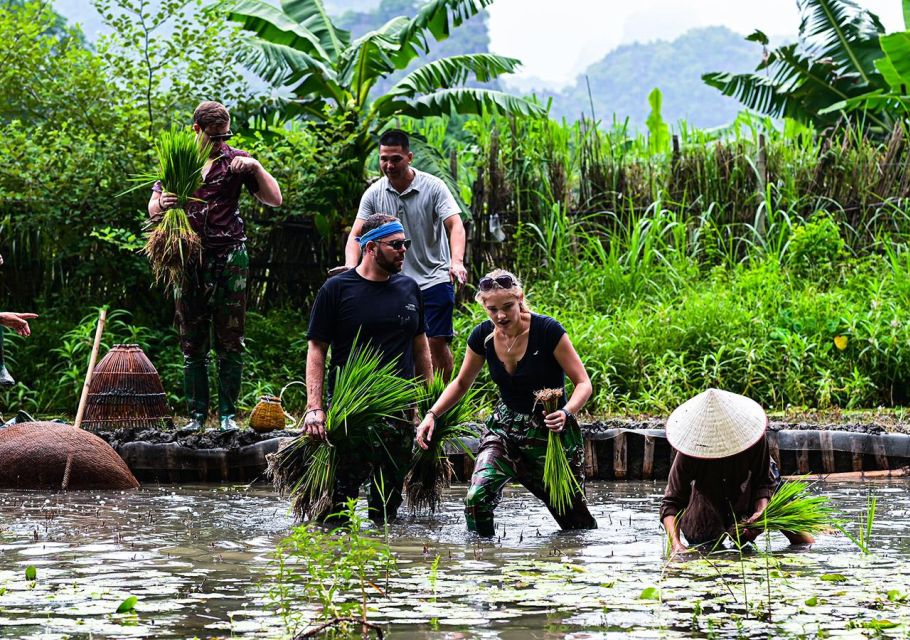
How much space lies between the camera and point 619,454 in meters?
9.09

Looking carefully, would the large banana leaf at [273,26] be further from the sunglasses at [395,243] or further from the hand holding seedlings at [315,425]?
the hand holding seedlings at [315,425]

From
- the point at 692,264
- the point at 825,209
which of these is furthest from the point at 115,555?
the point at 825,209

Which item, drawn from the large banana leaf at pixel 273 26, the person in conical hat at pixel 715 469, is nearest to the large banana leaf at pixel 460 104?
the large banana leaf at pixel 273 26

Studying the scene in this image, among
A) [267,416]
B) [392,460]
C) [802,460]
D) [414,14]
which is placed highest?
[414,14]

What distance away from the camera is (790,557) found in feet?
17.8

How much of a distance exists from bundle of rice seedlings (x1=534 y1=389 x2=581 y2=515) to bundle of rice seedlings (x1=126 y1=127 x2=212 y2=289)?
3.39 meters

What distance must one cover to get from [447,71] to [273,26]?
7.25 ft

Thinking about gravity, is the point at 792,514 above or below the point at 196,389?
below

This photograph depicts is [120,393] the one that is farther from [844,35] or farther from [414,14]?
[414,14]

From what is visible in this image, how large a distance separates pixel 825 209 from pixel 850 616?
1042cm

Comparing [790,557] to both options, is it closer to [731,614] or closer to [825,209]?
[731,614]

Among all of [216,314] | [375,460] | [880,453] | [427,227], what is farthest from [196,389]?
[880,453]

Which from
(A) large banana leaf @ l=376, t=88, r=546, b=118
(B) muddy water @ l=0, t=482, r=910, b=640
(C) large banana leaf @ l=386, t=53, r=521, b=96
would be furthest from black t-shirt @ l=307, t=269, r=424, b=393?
(C) large banana leaf @ l=386, t=53, r=521, b=96

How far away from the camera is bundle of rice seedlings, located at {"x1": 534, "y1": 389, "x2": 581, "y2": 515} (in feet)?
20.1
